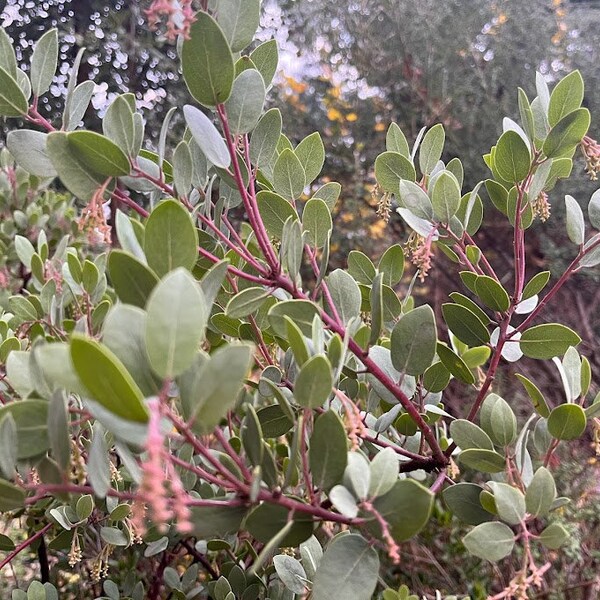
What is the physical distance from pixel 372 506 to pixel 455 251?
417 millimetres

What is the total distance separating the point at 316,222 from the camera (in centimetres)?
60

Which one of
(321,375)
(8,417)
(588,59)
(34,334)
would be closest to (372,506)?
(321,375)

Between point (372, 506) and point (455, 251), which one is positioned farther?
point (455, 251)

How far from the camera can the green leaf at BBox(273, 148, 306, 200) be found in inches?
23.0

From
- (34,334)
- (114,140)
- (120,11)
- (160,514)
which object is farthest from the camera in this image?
(120,11)

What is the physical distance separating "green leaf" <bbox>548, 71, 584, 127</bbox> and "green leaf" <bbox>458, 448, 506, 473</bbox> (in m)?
0.34

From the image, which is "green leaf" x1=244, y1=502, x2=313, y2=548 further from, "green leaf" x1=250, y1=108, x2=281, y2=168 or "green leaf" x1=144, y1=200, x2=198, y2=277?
"green leaf" x1=250, y1=108, x2=281, y2=168

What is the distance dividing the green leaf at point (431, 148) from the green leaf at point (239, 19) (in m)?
0.26

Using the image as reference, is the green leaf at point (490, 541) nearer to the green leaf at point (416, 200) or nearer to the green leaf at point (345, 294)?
the green leaf at point (345, 294)

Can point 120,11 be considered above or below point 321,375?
above

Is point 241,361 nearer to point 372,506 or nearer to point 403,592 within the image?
point 372,506

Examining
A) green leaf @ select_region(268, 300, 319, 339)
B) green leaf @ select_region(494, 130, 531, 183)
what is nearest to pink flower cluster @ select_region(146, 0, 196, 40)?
green leaf @ select_region(268, 300, 319, 339)

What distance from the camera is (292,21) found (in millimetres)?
3408

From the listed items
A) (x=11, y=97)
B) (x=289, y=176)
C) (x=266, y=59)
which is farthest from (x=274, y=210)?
(x=11, y=97)
